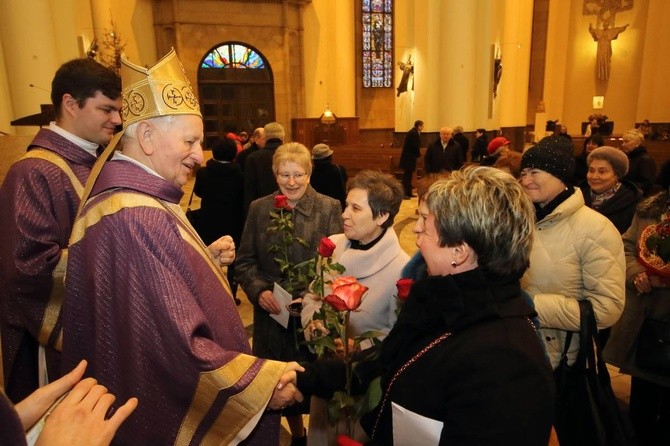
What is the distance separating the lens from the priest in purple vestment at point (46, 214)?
1.86 m

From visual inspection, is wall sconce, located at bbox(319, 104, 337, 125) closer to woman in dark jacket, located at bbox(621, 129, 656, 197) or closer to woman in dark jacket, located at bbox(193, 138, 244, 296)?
woman in dark jacket, located at bbox(621, 129, 656, 197)

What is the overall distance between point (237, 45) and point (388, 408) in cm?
1550

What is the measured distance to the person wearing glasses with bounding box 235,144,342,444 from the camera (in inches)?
102

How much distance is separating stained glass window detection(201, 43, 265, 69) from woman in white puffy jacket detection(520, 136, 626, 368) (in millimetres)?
14284

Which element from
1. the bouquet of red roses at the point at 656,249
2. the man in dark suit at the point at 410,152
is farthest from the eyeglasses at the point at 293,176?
the man in dark suit at the point at 410,152

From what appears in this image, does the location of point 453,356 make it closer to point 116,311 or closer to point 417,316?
point 417,316

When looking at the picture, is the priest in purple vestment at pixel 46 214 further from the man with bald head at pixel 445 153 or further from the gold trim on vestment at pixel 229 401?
the man with bald head at pixel 445 153

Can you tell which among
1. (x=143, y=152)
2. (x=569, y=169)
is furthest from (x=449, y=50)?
(x=143, y=152)

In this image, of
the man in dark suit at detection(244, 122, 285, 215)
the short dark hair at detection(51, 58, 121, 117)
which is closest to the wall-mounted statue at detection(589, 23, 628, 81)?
the man in dark suit at detection(244, 122, 285, 215)

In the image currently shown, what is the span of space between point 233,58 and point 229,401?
599 inches

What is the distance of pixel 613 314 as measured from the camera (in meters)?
2.04

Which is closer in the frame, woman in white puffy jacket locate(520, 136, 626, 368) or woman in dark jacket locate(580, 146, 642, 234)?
woman in white puffy jacket locate(520, 136, 626, 368)

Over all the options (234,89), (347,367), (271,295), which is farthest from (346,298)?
(234,89)

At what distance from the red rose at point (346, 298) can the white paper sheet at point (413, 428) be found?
0.28 m
